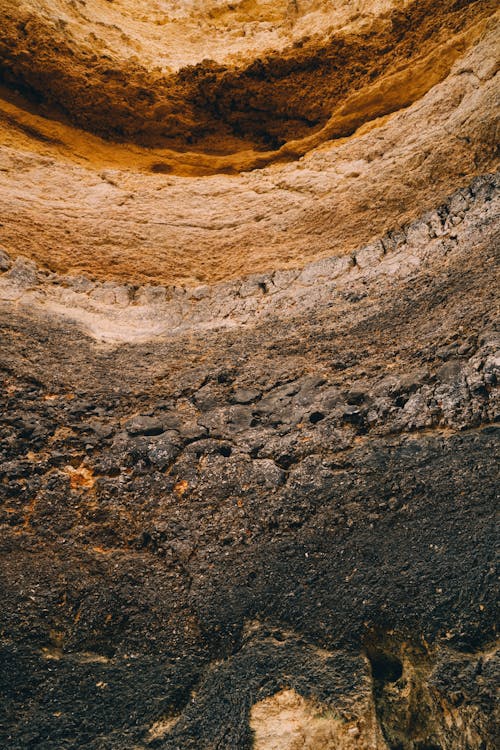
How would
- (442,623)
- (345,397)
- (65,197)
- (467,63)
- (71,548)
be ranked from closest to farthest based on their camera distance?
(442,623)
(71,548)
(345,397)
(467,63)
(65,197)

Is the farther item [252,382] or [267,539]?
[252,382]

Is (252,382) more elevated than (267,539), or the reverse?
(252,382)

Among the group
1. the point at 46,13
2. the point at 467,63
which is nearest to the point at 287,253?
the point at 467,63

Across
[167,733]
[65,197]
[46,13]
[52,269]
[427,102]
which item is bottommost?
[167,733]

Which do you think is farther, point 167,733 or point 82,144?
point 82,144

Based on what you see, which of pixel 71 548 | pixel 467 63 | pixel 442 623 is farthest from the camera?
pixel 467 63

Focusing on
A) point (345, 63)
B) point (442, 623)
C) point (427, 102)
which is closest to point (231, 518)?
point (442, 623)

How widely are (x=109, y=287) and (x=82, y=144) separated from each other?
11.1 ft

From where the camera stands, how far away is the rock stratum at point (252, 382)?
2424 mm

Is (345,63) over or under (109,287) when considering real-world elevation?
over

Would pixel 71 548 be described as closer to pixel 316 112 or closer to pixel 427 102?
pixel 427 102

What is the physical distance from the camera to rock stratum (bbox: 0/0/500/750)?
7.95 feet

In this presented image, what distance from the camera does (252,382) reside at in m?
4.17

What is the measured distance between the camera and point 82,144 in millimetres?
7379
